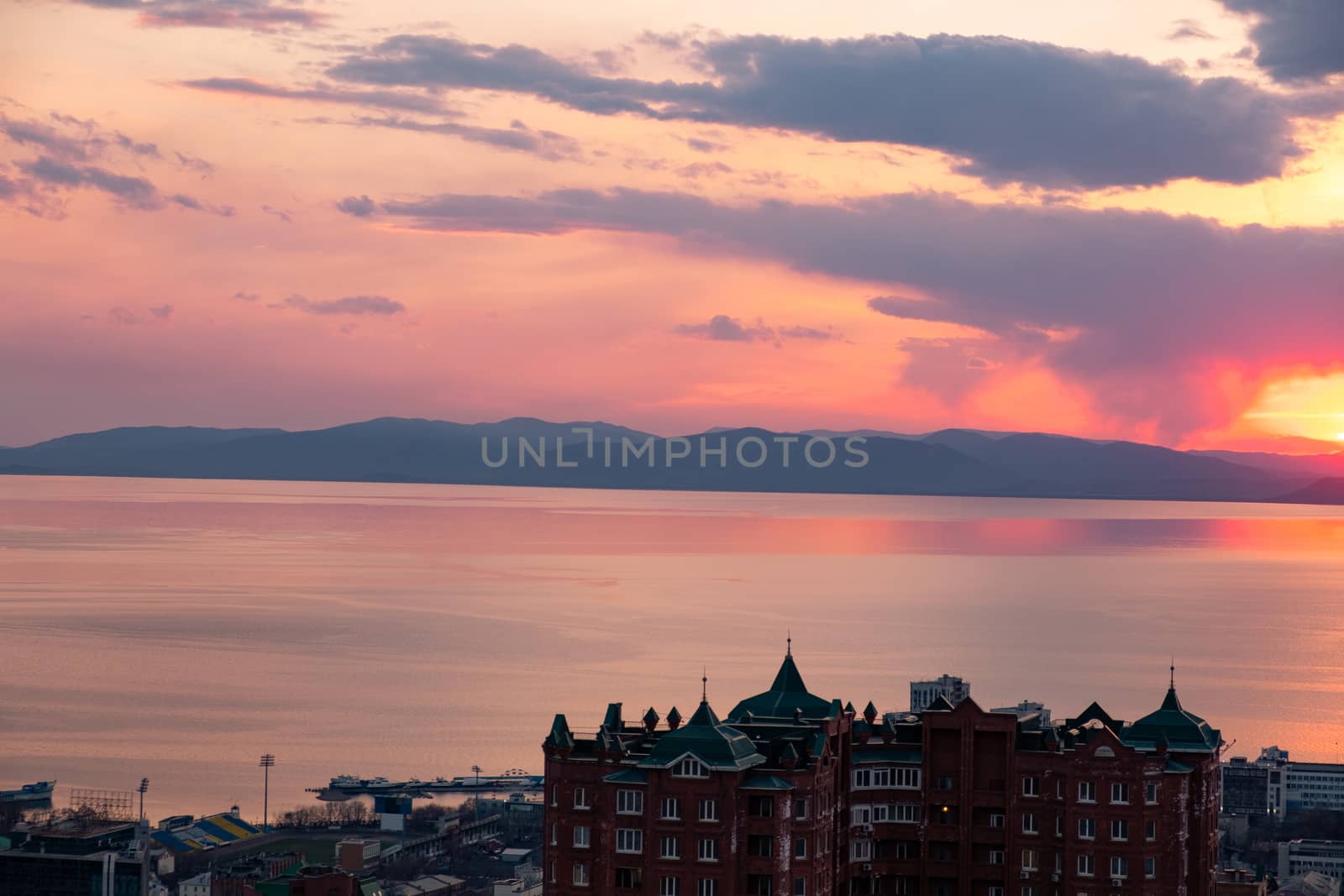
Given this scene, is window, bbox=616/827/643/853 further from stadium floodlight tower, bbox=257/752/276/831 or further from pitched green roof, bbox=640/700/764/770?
stadium floodlight tower, bbox=257/752/276/831

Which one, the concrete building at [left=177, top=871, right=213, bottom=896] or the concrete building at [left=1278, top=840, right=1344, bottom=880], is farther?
the concrete building at [left=1278, top=840, right=1344, bottom=880]

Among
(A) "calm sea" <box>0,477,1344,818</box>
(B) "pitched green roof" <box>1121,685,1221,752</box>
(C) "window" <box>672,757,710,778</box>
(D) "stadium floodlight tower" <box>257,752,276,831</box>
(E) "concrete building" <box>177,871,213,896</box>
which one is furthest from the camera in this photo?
(A) "calm sea" <box>0,477,1344,818</box>

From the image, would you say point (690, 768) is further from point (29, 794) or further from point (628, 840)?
point (29, 794)

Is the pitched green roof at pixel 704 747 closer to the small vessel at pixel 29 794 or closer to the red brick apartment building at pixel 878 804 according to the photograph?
the red brick apartment building at pixel 878 804

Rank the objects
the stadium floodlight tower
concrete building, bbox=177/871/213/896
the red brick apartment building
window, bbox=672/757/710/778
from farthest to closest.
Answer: the stadium floodlight tower → concrete building, bbox=177/871/213/896 → the red brick apartment building → window, bbox=672/757/710/778

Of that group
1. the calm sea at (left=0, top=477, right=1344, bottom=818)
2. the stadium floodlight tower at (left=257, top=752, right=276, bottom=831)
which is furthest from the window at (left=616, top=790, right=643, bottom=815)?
the calm sea at (left=0, top=477, right=1344, bottom=818)

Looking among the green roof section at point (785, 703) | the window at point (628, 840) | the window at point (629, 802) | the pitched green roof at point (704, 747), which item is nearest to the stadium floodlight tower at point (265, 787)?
the green roof section at point (785, 703)

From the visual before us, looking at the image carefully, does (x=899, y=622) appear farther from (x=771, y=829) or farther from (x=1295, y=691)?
(x=771, y=829)
